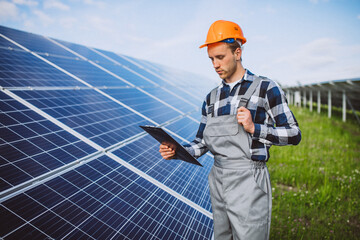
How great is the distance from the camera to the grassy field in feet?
14.7

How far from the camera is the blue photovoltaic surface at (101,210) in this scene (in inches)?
71.0

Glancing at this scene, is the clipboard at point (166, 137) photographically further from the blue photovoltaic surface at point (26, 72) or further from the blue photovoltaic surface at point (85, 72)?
the blue photovoltaic surface at point (85, 72)

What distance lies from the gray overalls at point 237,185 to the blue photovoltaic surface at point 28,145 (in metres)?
1.76

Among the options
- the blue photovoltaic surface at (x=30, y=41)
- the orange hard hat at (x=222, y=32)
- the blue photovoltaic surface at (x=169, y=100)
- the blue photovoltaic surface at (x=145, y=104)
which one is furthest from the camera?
the blue photovoltaic surface at (x=169, y=100)

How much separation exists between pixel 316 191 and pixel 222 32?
584 cm

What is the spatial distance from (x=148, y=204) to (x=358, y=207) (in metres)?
5.50

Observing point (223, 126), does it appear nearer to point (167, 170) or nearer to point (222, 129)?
point (222, 129)

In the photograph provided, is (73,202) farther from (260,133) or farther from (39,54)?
(39,54)

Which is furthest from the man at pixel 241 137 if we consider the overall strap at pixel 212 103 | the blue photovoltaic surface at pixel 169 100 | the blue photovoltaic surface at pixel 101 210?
the blue photovoltaic surface at pixel 169 100

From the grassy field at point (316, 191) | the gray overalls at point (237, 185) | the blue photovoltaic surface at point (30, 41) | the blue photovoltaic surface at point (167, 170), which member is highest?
the blue photovoltaic surface at point (30, 41)

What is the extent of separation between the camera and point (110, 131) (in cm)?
360

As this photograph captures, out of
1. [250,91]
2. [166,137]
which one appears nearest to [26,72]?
[166,137]

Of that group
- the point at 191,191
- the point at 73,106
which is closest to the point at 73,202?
the point at 191,191

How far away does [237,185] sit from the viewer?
6.37 feet
